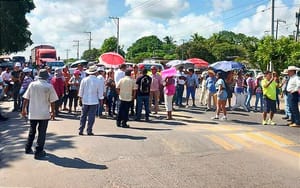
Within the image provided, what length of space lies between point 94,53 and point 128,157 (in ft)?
A: 334

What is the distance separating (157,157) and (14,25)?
460 cm

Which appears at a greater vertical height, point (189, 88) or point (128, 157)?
point (189, 88)

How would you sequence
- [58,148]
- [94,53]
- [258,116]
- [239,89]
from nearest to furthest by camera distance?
[58,148] → [258,116] → [239,89] → [94,53]

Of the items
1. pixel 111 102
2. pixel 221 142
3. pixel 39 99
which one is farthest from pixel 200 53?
pixel 39 99

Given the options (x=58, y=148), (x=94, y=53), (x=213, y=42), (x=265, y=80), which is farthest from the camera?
(x=94, y=53)

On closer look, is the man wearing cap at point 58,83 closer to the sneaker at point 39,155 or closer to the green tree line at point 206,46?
the sneaker at point 39,155

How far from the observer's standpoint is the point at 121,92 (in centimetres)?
1196

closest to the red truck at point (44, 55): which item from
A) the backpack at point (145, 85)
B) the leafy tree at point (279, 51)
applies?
the leafy tree at point (279, 51)

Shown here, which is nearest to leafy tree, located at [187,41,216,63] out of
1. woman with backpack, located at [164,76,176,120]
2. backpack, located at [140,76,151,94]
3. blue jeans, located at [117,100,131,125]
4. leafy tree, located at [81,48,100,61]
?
leafy tree, located at [81,48,100,61]

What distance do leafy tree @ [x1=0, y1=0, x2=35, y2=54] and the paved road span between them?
2.63 metres

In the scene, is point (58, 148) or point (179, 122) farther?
point (179, 122)

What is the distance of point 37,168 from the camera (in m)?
7.37

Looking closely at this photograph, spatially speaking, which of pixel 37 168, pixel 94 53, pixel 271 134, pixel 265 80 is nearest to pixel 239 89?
pixel 265 80

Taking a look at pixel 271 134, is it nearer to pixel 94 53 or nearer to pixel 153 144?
pixel 153 144
